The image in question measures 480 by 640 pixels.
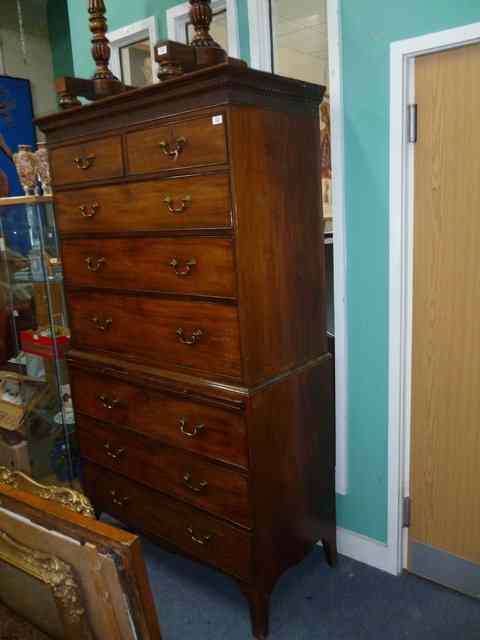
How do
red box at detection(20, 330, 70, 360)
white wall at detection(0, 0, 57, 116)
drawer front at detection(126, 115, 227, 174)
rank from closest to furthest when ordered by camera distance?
1. drawer front at detection(126, 115, 227, 174)
2. red box at detection(20, 330, 70, 360)
3. white wall at detection(0, 0, 57, 116)

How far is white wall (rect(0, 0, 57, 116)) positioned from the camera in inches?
170

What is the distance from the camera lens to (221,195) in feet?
5.25

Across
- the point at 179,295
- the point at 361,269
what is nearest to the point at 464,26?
the point at 361,269

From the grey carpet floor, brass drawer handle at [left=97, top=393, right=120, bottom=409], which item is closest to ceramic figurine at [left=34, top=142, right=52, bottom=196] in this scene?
brass drawer handle at [left=97, top=393, right=120, bottom=409]

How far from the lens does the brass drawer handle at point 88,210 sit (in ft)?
6.54

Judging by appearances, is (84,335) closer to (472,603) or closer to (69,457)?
(69,457)

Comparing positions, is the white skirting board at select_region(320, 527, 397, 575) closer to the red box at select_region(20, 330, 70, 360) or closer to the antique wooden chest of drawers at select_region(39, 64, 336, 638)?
the antique wooden chest of drawers at select_region(39, 64, 336, 638)

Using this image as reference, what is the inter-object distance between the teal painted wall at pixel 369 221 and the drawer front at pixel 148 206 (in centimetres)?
60

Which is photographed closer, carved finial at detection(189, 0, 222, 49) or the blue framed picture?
carved finial at detection(189, 0, 222, 49)

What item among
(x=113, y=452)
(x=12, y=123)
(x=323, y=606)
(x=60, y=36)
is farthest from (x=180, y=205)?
(x=60, y=36)

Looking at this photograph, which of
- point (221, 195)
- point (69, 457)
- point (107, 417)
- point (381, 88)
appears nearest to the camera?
point (221, 195)

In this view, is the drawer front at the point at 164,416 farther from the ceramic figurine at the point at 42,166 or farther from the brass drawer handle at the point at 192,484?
the ceramic figurine at the point at 42,166

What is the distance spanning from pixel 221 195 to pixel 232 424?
0.72m

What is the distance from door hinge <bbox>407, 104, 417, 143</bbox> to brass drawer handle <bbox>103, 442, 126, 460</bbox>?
1.58 metres
